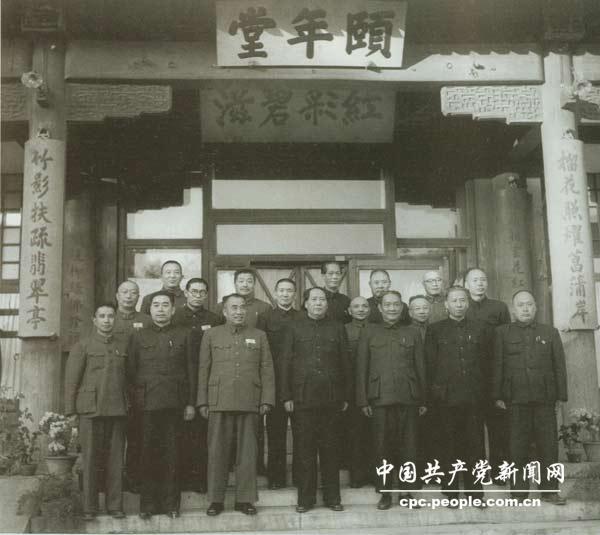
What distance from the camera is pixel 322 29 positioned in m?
6.40

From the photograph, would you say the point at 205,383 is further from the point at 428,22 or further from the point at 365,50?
the point at 428,22

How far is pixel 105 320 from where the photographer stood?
5.48 metres

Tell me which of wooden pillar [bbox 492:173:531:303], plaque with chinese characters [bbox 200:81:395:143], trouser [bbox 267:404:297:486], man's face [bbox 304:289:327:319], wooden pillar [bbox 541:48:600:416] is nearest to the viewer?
man's face [bbox 304:289:327:319]

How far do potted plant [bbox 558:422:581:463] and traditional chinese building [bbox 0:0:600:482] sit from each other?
23 cm

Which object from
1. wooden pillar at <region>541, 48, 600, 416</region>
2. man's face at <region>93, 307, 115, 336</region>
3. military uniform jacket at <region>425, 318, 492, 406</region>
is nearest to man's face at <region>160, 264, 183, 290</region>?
man's face at <region>93, 307, 115, 336</region>

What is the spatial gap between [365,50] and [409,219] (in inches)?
94.0

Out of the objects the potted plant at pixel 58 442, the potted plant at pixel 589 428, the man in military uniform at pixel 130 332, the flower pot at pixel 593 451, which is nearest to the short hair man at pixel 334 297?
the man in military uniform at pixel 130 332

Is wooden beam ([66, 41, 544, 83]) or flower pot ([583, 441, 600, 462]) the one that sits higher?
wooden beam ([66, 41, 544, 83])

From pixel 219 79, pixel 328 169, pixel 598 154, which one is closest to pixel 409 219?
pixel 328 169

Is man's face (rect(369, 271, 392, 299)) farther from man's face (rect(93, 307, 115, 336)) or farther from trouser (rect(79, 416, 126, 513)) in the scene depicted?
trouser (rect(79, 416, 126, 513))

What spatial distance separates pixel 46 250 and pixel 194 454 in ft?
6.53

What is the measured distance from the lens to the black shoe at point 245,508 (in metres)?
5.30

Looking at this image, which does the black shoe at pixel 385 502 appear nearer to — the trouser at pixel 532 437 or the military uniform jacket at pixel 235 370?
the trouser at pixel 532 437

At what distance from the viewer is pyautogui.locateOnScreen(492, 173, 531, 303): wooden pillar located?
8.16 m
